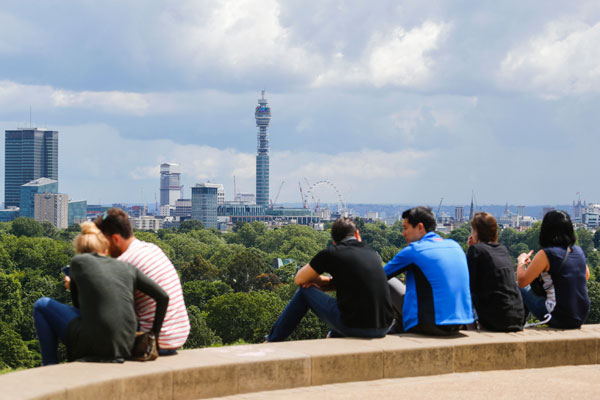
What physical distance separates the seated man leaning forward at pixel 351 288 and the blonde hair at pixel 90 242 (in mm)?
2497

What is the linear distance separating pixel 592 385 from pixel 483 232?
2340 mm

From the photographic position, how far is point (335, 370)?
30.4 feet

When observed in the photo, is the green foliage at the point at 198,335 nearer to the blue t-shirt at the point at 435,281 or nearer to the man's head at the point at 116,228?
the blue t-shirt at the point at 435,281

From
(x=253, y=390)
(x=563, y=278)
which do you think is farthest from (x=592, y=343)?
(x=253, y=390)

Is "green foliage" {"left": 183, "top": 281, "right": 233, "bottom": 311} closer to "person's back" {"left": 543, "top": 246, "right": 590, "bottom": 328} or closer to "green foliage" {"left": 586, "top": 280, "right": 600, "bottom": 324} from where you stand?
"green foliage" {"left": 586, "top": 280, "right": 600, "bottom": 324}

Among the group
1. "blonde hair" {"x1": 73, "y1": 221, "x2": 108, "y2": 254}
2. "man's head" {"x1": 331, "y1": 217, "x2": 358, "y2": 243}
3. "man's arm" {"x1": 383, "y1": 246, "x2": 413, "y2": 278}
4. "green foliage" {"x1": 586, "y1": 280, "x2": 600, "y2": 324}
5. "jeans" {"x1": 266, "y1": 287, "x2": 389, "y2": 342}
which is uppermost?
"man's head" {"x1": 331, "y1": 217, "x2": 358, "y2": 243}

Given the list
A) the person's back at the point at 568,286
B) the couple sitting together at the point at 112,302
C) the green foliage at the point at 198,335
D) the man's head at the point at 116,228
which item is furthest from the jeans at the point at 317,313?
the green foliage at the point at 198,335

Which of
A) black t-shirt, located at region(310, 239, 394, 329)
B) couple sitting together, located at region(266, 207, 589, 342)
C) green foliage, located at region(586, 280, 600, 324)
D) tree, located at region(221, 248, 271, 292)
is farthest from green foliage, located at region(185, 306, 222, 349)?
black t-shirt, located at region(310, 239, 394, 329)

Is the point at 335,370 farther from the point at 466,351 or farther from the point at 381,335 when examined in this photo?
the point at 466,351

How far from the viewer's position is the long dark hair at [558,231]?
36.6 feet

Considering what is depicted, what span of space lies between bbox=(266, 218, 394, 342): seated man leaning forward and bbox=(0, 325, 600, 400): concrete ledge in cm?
22

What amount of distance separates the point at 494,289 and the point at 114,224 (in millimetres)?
4711

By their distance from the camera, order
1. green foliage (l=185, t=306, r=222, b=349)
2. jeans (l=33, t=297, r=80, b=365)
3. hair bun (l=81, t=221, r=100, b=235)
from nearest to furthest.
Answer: jeans (l=33, t=297, r=80, b=365) → hair bun (l=81, t=221, r=100, b=235) → green foliage (l=185, t=306, r=222, b=349)

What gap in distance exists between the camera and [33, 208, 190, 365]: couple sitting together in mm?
8133
